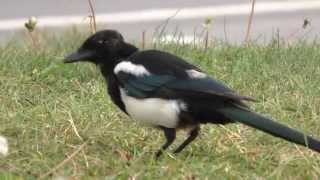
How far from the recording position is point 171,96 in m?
4.48

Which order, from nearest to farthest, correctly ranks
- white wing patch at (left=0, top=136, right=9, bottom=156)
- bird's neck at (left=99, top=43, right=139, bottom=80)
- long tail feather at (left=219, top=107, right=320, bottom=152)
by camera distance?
long tail feather at (left=219, top=107, right=320, bottom=152) → white wing patch at (left=0, top=136, right=9, bottom=156) → bird's neck at (left=99, top=43, right=139, bottom=80)

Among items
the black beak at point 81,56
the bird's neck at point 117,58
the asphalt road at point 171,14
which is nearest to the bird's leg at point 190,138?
the bird's neck at point 117,58

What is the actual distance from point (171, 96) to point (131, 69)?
0.88 ft

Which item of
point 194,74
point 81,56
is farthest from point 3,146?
point 194,74

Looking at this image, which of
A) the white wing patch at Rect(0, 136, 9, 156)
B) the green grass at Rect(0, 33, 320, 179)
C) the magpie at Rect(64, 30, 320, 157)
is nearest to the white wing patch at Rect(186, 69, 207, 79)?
the magpie at Rect(64, 30, 320, 157)

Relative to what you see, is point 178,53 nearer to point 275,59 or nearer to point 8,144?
point 275,59

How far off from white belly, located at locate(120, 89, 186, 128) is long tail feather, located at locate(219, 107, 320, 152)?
0.21 m

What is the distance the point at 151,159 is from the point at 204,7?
A: 6.60 m

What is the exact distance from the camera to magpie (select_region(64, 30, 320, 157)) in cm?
438

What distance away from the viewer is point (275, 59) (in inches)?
257

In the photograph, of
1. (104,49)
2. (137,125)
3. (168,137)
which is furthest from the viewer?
(137,125)

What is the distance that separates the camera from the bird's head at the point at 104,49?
15.7 feet

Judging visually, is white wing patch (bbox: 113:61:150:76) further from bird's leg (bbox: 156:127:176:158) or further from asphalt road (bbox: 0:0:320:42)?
asphalt road (bbox: 0:0:320:42)

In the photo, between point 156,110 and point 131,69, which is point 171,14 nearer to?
point 131,69
